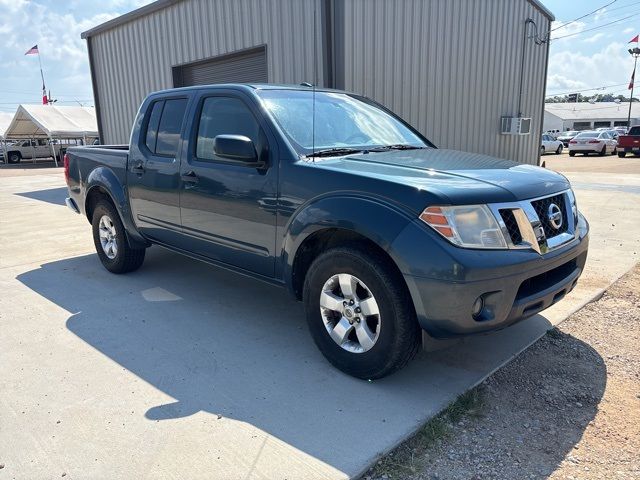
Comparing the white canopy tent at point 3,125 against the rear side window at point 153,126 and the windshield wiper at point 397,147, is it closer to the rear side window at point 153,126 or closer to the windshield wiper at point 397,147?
the rear side window at point 153,126

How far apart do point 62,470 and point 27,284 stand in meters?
3.47

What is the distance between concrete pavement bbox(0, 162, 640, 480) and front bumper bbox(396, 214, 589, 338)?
567 mm

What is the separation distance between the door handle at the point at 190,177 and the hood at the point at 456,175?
49.1 inches

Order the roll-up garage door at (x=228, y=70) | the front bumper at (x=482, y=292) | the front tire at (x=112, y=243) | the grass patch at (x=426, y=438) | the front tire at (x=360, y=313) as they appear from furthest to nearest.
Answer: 1. the roll-up garage door at (x=228, y=70)
2. the front tire at (x=112, y=243)
3. the front tire at (x=360, y=313)
4. the front bumper at (x=482, y=292)
5. the grass patch at (x=426, y=438)

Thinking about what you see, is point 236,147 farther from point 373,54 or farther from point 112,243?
point 373,54

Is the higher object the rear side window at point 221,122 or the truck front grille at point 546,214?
the rear side window at point 221,122

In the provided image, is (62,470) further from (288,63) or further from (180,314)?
(288,63)

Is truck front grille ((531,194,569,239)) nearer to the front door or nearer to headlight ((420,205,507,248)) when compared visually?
headlight ((420,205,507,248))

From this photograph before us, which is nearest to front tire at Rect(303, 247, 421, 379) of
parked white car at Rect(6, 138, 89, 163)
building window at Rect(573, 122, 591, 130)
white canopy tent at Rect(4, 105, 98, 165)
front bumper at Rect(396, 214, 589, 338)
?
front bumper at Rect(396, 214, 589, 338)

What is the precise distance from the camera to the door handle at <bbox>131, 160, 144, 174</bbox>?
470cm

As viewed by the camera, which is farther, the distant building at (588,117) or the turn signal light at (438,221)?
the distant building at (588,117)

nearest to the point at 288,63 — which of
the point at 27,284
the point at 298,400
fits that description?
the point at 27,284

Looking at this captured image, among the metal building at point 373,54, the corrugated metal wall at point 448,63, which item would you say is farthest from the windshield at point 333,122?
the corrugated metal wall at point 448,63

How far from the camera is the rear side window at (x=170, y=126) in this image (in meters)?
4.36
